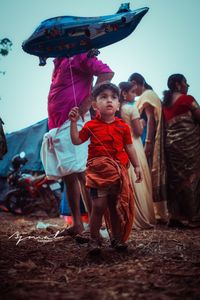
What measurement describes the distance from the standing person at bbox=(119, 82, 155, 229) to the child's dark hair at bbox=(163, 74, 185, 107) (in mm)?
417

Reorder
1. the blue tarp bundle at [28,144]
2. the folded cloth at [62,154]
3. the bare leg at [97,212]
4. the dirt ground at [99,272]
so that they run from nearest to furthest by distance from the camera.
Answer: the dirt ground at [99,272], the bare leg at [97,212], the folded cloth at [62,154], the blue tarp bundle at [28,144]

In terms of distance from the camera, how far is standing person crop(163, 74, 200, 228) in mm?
3447

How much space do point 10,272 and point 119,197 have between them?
2.63 ft

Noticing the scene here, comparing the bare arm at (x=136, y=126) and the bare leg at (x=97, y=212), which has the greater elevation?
the bare arm at (x=136, y=126)

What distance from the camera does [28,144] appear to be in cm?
738

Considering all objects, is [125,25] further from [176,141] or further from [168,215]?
[168,215]

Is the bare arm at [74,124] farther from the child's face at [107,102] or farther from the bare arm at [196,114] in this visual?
the bare arm at [196,114]

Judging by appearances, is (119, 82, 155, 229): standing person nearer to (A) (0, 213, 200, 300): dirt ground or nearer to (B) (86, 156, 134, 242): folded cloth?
(A) (0, 213, 200, 300): dirt ground

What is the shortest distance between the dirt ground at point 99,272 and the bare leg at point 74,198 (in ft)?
1.39

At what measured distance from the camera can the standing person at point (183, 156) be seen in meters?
3.45

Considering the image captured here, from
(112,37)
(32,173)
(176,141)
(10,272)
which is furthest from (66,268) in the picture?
(32,173)

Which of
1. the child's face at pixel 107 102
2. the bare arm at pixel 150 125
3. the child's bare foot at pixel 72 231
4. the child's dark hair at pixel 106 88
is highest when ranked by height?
the child's dark hair at pixel 106 88

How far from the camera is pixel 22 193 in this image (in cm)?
633

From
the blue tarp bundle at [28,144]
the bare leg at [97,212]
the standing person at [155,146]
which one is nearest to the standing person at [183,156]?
the standing person at [155,146]
